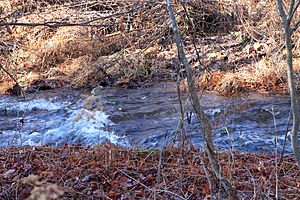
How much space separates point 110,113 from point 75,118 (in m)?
0.76

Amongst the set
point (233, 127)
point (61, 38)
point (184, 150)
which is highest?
point (61, 38)

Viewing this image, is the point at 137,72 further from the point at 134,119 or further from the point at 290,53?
the point at 290,53

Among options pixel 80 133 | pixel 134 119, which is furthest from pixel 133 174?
pixel 134 119

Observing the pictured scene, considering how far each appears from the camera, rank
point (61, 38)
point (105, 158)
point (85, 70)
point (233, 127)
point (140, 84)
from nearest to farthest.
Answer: point (105, 158), point (233, 127), point (140, 84), point (85, 70), point (61, 38)

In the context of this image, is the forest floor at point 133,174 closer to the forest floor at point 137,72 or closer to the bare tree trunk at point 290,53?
the forest floor at point 137,72

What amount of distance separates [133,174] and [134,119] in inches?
138

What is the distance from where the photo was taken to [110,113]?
7773 millimetres

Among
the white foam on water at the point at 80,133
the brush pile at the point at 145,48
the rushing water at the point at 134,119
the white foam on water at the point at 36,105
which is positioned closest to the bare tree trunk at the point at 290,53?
the rushing water at the point at 134,119

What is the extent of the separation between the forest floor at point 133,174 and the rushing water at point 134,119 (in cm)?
87

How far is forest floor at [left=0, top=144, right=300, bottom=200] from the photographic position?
3268 mm

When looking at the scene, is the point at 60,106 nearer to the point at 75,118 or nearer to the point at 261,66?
the point at 75,118

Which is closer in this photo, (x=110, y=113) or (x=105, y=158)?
(x=105, y=158)

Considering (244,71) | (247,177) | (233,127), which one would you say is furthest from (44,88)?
(247,177)

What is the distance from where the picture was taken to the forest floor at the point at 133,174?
129 inches
